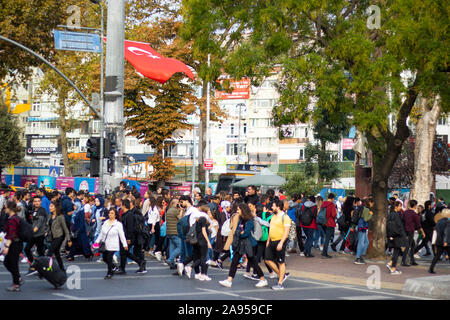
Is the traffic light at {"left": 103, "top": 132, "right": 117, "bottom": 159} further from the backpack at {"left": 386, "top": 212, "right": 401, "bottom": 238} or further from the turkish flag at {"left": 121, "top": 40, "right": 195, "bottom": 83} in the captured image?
the backpack at {"left": 386, "top": 212, "right": 401, "bottom": 238}

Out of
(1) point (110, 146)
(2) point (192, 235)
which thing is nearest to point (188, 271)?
(2) point (192, 235)

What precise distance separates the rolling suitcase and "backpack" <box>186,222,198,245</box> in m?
2.83

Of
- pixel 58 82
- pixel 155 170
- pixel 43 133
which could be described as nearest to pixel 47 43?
pixel 155 170

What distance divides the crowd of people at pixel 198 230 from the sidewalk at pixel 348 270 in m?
0.35

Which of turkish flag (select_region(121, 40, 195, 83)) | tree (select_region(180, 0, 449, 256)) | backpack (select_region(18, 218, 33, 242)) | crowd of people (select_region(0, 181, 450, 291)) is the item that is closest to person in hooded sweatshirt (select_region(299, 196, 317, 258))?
crowd of people (select_region(0, 181, 450, 291))

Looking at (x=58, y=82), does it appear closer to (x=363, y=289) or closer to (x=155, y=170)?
(x=155, y=170)

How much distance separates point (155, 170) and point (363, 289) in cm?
3088

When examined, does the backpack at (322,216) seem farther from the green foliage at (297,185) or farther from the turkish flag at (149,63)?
the green foliage at (297,185)

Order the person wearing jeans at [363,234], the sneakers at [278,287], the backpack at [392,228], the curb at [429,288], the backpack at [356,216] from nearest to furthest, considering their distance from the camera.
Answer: the curb at [429,288] < the sneakers at [278,287] < the backpack at [392,228] < the person wearing jeans at [363,234] < the backpack at [356,216]

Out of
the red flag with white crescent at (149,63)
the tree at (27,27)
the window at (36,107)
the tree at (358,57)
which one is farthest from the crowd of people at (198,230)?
the window at (36,107)

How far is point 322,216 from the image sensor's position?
21406 millimetres

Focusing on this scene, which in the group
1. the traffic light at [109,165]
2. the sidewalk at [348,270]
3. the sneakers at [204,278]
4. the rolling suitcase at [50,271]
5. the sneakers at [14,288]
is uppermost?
the traffic light at [109,165]

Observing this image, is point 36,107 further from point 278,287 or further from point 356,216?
point 278,287

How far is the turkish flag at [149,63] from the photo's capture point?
2375cm
